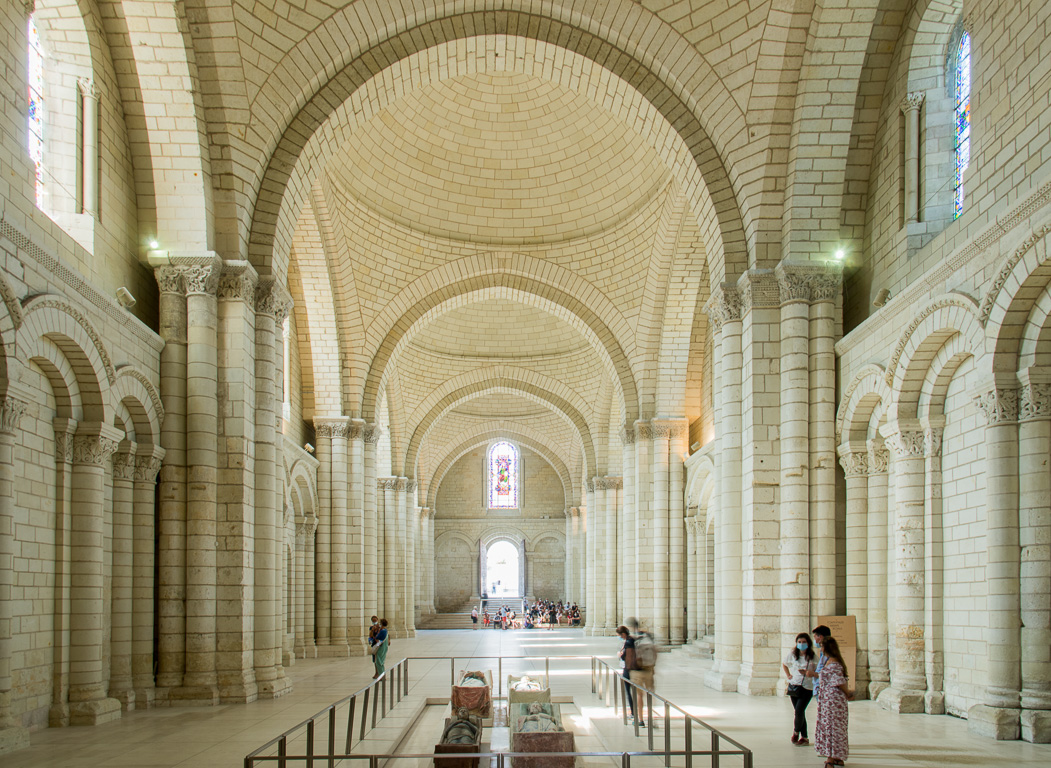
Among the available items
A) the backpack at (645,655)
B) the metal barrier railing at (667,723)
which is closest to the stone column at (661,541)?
the metal barrier railing at (667,723)

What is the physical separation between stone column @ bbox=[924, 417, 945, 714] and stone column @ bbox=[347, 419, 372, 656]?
14.6m

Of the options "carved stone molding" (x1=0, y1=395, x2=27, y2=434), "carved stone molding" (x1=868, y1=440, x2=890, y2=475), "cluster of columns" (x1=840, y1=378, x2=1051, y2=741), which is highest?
"carved stone molding" (x1=0, y1=395, x2=27, y2=434)

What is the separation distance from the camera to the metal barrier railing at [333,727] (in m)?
5.88

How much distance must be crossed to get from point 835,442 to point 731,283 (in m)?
2.81

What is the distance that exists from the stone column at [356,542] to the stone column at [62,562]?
12134 mm

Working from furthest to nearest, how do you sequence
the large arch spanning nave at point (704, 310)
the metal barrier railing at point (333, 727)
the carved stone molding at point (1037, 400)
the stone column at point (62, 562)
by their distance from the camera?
the stone column at point (62, 562), the large arch spanning nave at point (704, 310), the carved stone molding at point (1037, 400), the metal barrier railing at point (333, 727)

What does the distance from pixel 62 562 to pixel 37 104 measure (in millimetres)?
5863

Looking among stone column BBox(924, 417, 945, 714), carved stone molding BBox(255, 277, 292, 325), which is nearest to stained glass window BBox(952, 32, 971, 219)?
stone column BBox(924, 417, 945, 714)

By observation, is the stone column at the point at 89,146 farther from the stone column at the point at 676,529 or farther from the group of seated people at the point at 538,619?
the group of seated people at the point at 538,619

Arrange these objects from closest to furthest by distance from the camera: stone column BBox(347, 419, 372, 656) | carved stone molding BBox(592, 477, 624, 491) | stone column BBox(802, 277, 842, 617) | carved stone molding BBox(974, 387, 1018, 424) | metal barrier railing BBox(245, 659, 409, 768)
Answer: metal barrier railing BBox(245, 659, 409, 768) < carved stone molding BBox(974, 387, 1018, 424) < stone column BBox(802, 277, 842, 617) < stone column BBox(347, 419, 372, 656) < carved stone molding BBox(592, 477, 624, 491)

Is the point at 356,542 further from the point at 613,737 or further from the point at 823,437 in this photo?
the point at 613,737

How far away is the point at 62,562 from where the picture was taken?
11055 mm

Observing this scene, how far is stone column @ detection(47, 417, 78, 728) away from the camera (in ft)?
35.6

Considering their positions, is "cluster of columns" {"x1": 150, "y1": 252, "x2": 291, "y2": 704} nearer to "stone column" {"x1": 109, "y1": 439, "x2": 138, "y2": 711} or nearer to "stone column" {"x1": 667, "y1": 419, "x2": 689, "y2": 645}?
"stone column" {"x1": 109, "y1": 439, "x2": 138, "y2": 711}
